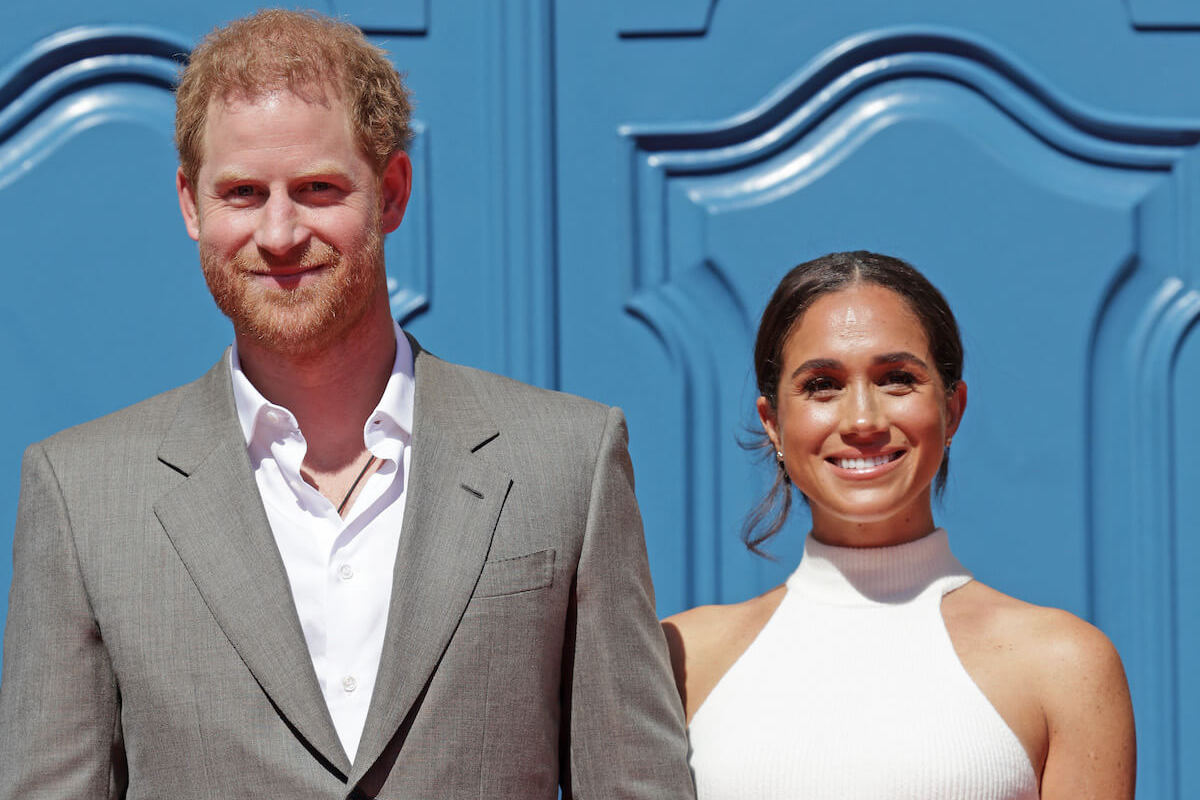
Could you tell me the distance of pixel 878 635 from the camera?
6.84 ft

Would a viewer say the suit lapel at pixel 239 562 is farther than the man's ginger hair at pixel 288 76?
No

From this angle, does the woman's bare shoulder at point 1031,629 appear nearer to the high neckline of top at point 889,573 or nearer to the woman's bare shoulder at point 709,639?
the high neckline of top at point 889,573

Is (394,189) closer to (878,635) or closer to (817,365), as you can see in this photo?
(817,365)

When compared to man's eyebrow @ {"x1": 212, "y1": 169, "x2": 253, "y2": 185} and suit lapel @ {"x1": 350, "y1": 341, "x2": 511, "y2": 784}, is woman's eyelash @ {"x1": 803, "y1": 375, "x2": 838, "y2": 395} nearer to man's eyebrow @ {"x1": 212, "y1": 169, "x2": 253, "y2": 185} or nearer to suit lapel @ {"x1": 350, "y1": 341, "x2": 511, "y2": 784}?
suit lapel @ {"x1": 350, "y1": 341, "x2": 511, "y2": 784}

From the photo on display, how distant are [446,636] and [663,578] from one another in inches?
29.6

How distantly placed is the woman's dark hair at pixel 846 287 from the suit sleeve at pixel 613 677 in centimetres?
37

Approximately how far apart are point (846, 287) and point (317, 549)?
2.68ft

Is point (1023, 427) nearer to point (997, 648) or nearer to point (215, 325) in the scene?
point (997, 648)

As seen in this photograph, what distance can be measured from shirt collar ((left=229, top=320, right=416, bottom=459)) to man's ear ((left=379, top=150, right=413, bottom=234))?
0.20 metres

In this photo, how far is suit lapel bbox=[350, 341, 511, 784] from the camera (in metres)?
1.76

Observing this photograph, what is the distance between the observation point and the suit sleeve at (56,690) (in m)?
1.76

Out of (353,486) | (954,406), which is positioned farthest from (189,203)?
(954,406)

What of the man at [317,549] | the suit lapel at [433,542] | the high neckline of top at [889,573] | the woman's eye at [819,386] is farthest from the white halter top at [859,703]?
the suit lapel at [433,542]

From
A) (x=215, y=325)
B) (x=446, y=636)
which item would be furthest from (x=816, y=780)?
(x=215, y=325)
